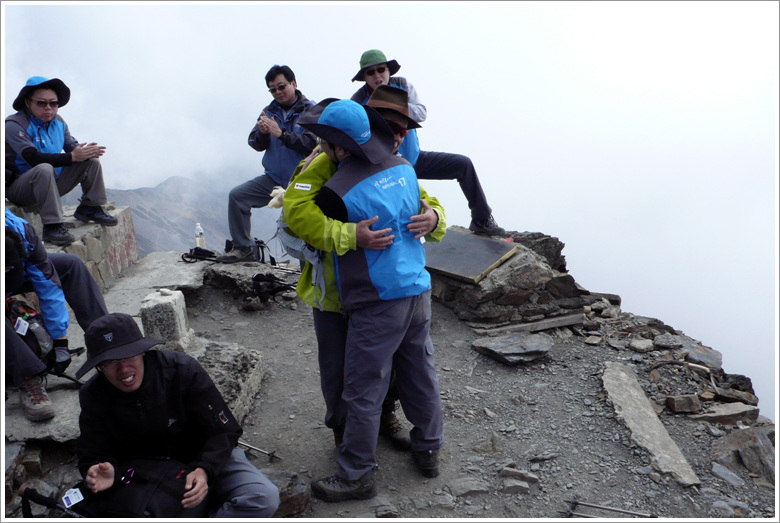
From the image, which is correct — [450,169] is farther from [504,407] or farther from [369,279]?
[369,279]

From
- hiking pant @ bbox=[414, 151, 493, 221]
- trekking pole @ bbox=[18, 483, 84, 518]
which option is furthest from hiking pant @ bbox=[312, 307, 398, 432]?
hiking pant @ bbox=[414, 151, 493, 221]

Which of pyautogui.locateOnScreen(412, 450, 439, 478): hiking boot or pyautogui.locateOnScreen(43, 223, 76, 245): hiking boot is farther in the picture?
pyautogui.locateOnScreen(43, 223, 76, 245): hiking boot

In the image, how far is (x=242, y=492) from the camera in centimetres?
314

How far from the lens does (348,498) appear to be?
3.60 m

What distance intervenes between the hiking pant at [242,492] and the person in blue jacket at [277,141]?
150 inches

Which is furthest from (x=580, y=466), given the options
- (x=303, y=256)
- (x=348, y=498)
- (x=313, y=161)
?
(x=313, y=161)

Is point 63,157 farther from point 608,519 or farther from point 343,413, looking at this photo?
point 608,519

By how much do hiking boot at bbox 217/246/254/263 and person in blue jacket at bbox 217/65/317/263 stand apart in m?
0.55

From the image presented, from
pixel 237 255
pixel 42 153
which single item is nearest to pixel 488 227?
pixel 237 255

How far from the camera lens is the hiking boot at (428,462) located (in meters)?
3.81

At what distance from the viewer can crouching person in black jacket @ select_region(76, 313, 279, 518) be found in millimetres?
2990

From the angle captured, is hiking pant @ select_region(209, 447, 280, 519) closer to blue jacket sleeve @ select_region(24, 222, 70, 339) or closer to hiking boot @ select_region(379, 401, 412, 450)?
hiking boot @ select_region(379, 401, 412, 450)

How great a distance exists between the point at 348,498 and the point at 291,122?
13.5 ft

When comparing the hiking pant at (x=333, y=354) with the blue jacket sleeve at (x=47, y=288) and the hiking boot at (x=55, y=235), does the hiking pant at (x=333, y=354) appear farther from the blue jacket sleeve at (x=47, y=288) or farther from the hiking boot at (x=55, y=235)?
the hiking boot at (x=55, y=235)
